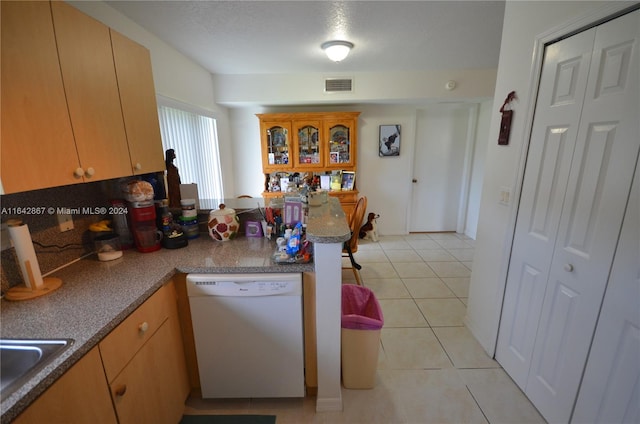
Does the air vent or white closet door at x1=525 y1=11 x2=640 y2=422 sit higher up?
the air vent

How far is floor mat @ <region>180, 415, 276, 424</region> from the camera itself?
1417mm

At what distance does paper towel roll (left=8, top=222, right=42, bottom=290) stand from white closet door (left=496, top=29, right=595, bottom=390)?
2.39 m

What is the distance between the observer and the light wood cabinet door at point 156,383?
3.22 feet

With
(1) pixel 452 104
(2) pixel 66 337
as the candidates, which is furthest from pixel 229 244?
(1) pixel 452 104

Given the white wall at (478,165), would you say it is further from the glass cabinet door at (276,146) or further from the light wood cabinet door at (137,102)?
the light wood cabinet door at (137,102)

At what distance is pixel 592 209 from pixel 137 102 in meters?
2.25

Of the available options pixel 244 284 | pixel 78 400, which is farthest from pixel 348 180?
pixel 78 400

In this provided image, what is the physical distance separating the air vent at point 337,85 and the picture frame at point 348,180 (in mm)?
1180

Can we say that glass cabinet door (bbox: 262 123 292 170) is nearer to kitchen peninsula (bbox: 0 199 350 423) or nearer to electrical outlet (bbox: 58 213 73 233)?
kitchen peninsula (bbox: 0 199 350 423)

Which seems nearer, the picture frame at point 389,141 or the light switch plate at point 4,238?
the light switch plate at point 4,238

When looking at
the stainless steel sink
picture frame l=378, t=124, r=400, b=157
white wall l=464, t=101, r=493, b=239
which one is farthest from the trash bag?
picture frame l=378, t=124, r=400, b=157

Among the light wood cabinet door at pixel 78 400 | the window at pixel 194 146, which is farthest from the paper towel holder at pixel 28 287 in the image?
the window at pixel 194 146

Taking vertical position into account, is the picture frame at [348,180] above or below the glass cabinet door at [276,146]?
below

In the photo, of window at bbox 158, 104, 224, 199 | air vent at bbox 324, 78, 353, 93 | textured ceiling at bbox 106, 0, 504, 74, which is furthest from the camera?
air vent at bbox 324, 78, 353, 93
